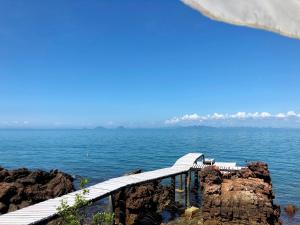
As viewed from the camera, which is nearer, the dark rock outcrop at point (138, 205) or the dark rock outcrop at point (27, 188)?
the dark rock outcrop at point (27, 188)

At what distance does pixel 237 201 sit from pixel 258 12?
23368 mm

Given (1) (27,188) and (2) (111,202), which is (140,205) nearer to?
(2) (111,202)

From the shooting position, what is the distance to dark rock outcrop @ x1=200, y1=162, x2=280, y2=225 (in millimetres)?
23156

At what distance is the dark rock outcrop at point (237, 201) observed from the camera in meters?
23.2

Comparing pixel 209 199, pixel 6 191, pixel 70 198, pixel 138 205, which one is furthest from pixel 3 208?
pixel 209 199

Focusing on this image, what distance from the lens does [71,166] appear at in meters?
65.0

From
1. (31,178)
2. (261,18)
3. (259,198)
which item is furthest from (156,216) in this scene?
(261,18)

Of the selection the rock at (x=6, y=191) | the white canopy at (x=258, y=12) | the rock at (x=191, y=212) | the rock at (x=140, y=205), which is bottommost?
the rock at (x=191, y=212)

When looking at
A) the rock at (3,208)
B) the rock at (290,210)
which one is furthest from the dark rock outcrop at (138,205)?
the rock at (290,210)

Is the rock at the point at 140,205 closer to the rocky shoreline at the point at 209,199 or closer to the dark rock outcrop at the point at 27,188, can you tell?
the rocky shoreline at the point at 209,199

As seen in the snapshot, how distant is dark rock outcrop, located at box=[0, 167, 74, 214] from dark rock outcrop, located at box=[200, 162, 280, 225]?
12644 millimetres

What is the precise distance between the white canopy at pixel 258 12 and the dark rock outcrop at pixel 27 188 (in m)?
25.8

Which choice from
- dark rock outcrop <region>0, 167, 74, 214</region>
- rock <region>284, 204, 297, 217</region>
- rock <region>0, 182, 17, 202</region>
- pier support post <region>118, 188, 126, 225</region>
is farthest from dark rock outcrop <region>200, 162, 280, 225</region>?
rock <region>0, 182, 17, 202</region>

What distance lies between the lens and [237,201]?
77.7ft
